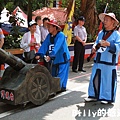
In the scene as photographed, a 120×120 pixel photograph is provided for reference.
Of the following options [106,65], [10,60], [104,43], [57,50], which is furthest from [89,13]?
[10,60]

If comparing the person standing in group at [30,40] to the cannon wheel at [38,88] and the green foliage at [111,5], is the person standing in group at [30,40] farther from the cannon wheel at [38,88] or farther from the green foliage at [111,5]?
the green foliage at [111,5]

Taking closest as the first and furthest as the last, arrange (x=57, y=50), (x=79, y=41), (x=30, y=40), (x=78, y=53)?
(x=57, y=50)
(x=30, y=40)
(x=79, y=41)
(x=78, y=53)

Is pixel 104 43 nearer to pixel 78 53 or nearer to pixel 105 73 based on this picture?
pixel 105 73

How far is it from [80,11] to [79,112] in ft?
27.3

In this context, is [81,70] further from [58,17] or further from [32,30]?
[58,17]

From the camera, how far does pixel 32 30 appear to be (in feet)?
22.8

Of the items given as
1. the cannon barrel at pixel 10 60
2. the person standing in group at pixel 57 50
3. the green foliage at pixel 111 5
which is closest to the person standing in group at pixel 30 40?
the person standing in group at pixel 57 50

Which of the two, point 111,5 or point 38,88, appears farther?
point 111,5

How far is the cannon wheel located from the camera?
519cm

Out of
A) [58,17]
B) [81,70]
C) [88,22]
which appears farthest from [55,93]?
[58,17]

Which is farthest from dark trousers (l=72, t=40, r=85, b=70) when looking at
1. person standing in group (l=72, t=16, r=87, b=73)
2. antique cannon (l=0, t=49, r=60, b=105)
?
antique cannon (l=0, t=49, r=60, b=105)

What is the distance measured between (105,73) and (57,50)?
111 cm

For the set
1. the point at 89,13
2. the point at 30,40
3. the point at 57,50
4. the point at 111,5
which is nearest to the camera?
the point at 57,50

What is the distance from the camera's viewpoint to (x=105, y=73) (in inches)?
212
